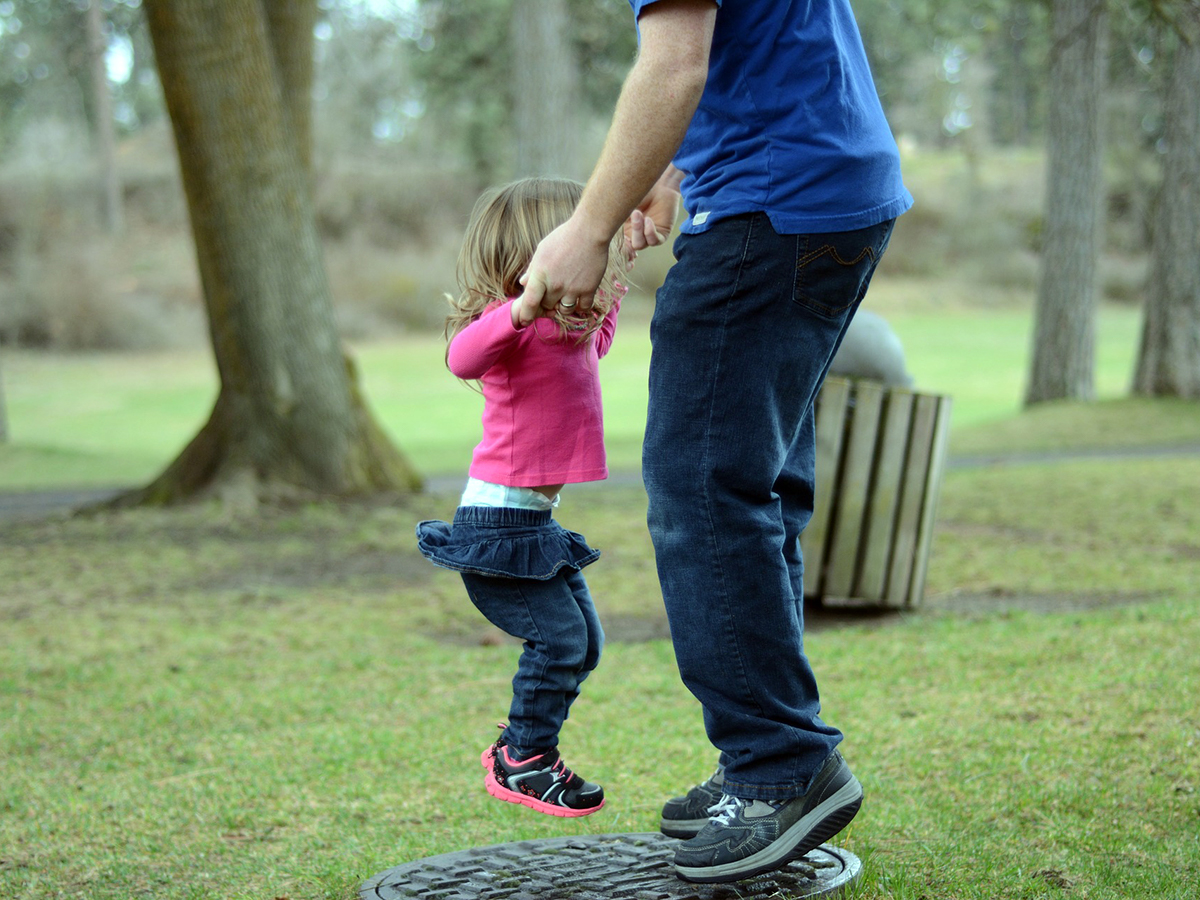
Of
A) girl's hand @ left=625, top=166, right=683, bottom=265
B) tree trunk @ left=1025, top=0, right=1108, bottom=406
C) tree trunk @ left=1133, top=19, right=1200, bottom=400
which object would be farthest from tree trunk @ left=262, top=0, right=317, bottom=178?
tree trunk @ left=1025, top=0, right=1108, bottom=406

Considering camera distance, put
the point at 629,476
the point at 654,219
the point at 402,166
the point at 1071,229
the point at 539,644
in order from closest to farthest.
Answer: the point at 654,219 < the point at 539,644 < the point at 629,476 < the point at 1071,229 < the point at 402,166

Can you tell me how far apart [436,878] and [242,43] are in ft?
24.6

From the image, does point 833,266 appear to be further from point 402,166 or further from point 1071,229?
point 402,166

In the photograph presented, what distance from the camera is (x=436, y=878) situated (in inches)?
112

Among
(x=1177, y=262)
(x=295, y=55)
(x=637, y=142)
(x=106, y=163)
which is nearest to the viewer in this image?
(x=637, y=142)

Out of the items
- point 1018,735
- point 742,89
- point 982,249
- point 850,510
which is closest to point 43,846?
point 742,89

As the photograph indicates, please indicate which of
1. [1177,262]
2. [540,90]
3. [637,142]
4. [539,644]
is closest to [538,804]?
[539,644]

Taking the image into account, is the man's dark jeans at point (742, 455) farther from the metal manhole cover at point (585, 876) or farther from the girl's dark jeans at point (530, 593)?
the girl's dark jeans at point (530, 593)

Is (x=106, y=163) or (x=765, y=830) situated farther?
(x=106, y=163)

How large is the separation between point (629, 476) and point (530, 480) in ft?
34.1

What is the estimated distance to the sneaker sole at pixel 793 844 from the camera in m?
→ 2.47

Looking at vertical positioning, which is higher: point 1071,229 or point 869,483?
point 1071,229

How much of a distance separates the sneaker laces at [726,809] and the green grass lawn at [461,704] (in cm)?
46

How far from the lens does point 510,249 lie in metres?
2.83
